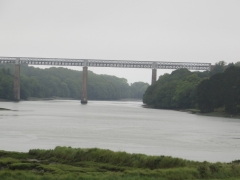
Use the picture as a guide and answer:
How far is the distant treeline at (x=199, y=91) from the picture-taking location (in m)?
110

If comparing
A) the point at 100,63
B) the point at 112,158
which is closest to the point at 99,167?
the point at 112,158

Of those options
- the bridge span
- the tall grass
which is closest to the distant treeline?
the bridge span

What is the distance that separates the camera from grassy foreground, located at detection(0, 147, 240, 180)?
2466 cm

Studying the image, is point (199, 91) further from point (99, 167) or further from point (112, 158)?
point (99, 167)

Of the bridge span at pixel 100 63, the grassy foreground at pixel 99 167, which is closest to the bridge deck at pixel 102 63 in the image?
the bridge span at pixel 100 63

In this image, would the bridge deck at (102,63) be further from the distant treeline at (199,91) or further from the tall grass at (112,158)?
the tall grass at (112,158)

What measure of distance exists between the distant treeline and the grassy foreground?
264 ft

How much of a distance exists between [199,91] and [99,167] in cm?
9291

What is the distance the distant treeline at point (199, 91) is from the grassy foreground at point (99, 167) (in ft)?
264

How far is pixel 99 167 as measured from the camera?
28125 mm

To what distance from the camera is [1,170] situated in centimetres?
2544

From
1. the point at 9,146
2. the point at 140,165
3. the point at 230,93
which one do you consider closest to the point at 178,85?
the point at 230,93

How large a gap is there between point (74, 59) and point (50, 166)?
15943 centimetres

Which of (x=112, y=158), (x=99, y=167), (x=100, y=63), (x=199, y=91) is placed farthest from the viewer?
(x=100, y=63)
